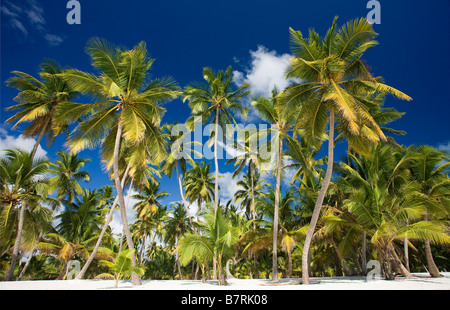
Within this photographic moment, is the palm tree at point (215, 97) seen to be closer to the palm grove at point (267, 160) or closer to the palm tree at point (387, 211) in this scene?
the palm grove at point (267, 160)

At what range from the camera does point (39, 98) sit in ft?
59.1

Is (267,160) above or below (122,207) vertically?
above

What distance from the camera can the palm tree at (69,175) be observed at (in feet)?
82.7

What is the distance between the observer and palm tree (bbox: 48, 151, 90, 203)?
25203mm

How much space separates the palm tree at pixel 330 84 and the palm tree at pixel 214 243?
3.64m

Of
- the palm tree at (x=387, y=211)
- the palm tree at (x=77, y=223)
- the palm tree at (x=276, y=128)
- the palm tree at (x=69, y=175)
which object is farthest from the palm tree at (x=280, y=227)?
the palm tree at (x=69, y=175)

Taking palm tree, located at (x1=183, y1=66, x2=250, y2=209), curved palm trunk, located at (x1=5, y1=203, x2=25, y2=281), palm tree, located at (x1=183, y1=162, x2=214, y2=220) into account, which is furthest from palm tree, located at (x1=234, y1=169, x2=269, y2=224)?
curved palm trunk, located at (x1=5, y1=203, x2=25, y2=281)

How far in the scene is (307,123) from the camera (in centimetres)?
1320

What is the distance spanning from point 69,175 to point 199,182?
13874 mm

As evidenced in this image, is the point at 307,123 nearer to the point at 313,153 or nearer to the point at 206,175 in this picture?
the point at 313,153

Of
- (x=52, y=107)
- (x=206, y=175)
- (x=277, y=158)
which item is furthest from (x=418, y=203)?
(x=52, y=107)

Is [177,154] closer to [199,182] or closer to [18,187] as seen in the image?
[199,182]

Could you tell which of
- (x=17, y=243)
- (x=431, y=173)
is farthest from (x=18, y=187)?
(x=431, y=173)

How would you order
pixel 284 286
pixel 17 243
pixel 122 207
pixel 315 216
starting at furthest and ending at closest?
pixel 17 243, pixel 122 207, pixel 315 216, pixel 284 286
